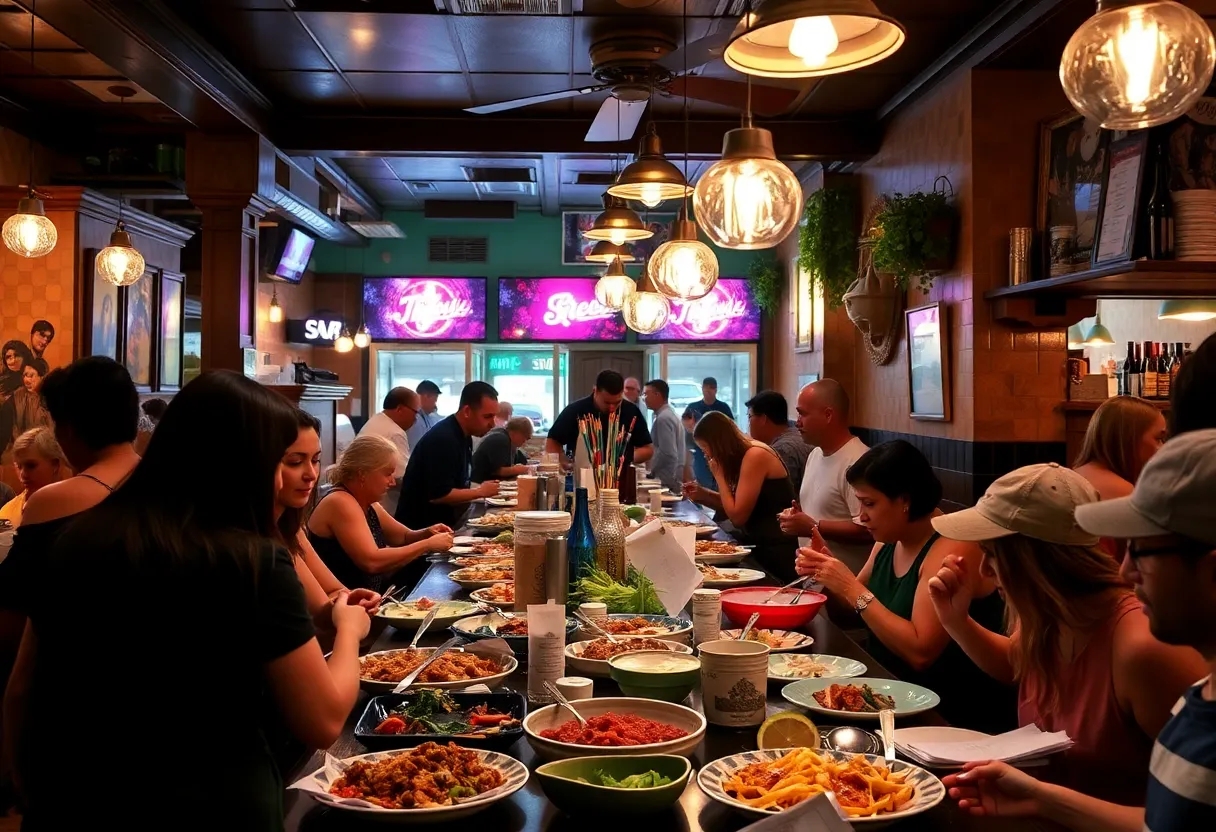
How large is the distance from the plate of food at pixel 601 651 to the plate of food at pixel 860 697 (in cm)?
30

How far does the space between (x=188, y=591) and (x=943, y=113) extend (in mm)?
6094

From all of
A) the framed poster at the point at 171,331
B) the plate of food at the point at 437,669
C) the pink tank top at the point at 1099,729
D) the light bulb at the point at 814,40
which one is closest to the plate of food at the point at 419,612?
the plate of food at the point at 437,669

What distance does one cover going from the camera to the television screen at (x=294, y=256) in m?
11.1

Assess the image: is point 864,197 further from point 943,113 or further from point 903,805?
point 903,805

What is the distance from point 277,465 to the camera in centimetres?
172

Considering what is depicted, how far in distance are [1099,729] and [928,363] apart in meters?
5.00

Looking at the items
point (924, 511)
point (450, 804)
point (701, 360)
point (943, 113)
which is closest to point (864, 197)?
point (943, 113)

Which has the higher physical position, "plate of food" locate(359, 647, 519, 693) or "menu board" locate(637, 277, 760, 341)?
"menu board" locate(637, 277, 760, 341)

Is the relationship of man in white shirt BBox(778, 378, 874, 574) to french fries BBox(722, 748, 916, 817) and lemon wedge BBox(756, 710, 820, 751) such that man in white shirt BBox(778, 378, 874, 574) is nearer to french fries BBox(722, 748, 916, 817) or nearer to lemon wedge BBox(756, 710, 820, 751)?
lemon wedge BBox(756, 710, 820, 751)

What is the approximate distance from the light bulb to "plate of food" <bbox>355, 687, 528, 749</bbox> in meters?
1.69

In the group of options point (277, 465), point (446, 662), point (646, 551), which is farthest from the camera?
point (646, 551)

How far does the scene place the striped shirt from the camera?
113 cm

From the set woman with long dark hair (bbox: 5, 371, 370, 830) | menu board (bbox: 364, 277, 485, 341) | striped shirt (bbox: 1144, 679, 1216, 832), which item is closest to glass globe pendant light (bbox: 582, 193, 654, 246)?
woman with long dark hair (bbox: 5, 371, 370, 830)

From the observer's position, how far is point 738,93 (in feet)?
14.1
